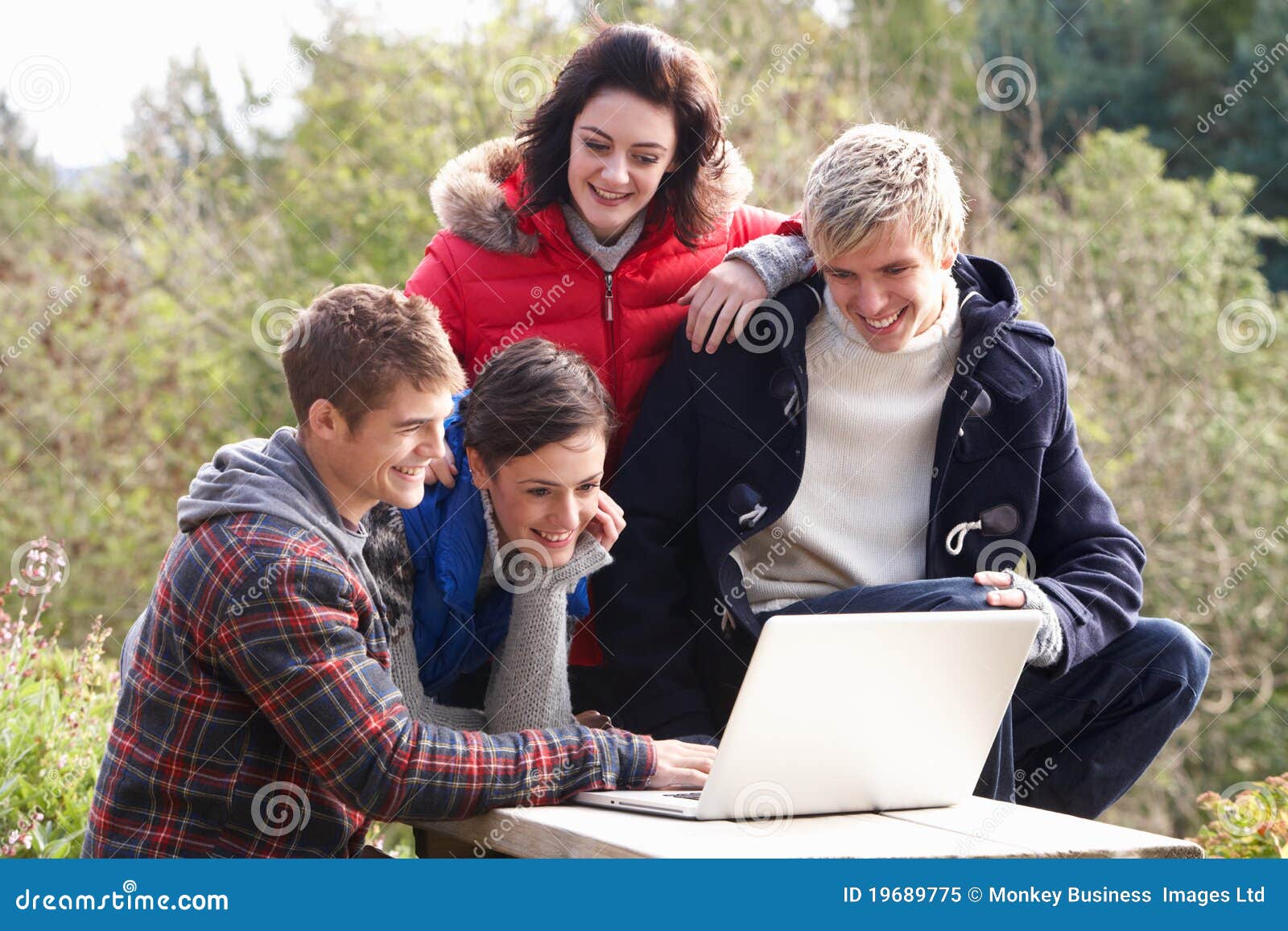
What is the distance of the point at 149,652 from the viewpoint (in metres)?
2.41

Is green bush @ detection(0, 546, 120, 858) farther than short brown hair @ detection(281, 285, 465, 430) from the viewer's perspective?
Yes

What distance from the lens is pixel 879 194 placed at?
306cm

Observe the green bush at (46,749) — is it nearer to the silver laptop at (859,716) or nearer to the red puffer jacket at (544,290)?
the red puffer jacket at (544,290)

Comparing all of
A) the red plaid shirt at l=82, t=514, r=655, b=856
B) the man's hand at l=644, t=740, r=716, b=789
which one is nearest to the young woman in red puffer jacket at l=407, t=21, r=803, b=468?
the man's hand at l=644, t=740, r=716, b=789

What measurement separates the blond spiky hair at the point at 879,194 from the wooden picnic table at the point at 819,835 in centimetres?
122

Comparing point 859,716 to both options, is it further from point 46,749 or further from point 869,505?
point 46,749

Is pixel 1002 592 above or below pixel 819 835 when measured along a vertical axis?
above

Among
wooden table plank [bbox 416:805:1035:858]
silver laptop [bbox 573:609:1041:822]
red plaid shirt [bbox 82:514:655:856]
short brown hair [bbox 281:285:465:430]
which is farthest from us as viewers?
short brown hair [bbox 281:285:465:430]

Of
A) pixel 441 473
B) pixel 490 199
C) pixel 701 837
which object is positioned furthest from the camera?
pixel 490 199

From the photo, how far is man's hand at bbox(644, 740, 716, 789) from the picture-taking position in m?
2.52

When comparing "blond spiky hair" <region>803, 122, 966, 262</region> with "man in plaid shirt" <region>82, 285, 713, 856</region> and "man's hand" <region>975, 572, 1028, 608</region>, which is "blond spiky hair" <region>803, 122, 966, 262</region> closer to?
"man's hand" <region>975, 572, 1028, 608</region>

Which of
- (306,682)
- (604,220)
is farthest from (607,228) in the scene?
(306,682)

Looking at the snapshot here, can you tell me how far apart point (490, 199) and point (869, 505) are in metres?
1.15

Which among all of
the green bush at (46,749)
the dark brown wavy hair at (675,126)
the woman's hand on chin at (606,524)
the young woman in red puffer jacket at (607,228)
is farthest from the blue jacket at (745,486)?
the green bush at (46,749)
